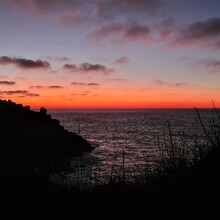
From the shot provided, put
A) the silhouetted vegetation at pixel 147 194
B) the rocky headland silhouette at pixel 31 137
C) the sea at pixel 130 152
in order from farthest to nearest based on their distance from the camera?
the rocky headland silhouette at pixel 31 137
the sea at pixel 130 152
the silhouetted vegetation at pixel 147 194

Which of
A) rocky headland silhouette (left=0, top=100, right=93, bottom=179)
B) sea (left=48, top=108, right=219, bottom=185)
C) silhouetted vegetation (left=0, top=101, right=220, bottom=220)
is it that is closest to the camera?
silhouetted vegetation (left=0, top=101, right=220, bottom=220)

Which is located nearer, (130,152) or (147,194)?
(147,194)

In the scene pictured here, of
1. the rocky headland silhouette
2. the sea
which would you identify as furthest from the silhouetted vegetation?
the rocky headland silhouette

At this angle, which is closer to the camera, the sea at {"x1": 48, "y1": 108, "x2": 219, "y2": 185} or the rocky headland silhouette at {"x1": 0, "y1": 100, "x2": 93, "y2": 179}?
the sea at {"x1": 48, "y1": 108, "x2": 219, "y2": 185}

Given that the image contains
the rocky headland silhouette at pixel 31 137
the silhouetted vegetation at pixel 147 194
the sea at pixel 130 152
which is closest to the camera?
the silhouetted vegetation at pixel 147 194

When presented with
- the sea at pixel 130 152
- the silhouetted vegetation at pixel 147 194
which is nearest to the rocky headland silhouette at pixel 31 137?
the sea at pixel 130 152

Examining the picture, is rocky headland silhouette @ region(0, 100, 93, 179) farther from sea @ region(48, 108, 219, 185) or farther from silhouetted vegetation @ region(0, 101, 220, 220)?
silhouetted vegetation @ region(0, 101, 220, 220)

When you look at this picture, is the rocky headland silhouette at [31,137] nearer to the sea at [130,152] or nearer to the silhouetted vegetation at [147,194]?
the sea at [130,152]

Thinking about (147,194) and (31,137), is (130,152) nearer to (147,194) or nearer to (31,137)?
(31,137)

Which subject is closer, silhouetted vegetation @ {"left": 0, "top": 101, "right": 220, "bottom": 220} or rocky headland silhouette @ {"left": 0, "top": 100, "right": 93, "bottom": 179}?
silhouetted vegetation @ {"left": 0, "top": 101, "right": 220, "bottom": 220}

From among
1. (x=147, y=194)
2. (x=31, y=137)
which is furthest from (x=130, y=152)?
(x=147, y=194)

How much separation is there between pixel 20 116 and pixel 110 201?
1106 inches

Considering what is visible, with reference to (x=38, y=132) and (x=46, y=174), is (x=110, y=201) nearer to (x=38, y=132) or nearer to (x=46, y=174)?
(x=46, y=174)

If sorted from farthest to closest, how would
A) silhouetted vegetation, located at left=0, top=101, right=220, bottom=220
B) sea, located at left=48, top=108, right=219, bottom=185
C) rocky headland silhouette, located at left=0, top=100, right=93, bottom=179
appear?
rocky headland silhouette, located at left=0, top=100, right=93, bottom=179, sea, located at left=48, top=108, right=219, bottom=185, silhouetted vegetation, located at left=0, top=101, right=220, bottom=220
